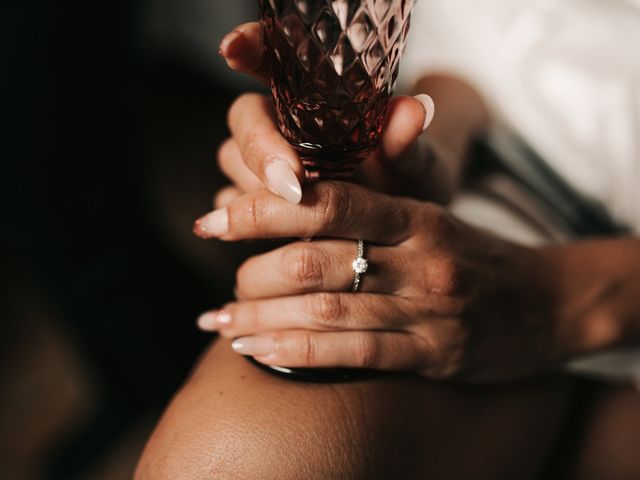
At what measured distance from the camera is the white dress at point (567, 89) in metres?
0.92

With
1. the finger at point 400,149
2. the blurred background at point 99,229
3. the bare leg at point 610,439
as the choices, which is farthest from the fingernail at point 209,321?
the blurred background at point 99,229

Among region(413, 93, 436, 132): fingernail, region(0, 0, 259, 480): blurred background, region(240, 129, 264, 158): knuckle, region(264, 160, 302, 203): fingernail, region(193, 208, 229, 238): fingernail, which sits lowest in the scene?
region(0, 0, 259, 480): blurred background

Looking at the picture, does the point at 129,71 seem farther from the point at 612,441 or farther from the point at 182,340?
the point at 612,441

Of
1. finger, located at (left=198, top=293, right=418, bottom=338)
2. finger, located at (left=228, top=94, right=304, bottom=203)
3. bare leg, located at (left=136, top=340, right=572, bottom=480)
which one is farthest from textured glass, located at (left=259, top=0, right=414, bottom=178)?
bare leg, located at (left=136, top=340, right=572, bottom=480)

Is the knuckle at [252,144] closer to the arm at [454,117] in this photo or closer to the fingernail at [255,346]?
the fingernail at [255,346]

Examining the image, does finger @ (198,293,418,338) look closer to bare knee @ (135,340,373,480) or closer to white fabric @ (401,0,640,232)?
bare knee @ (135,340,373,480)

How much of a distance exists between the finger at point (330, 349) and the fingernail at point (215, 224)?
113mm

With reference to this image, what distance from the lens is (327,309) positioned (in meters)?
0.59

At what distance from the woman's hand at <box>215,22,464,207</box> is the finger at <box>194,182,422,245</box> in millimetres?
20

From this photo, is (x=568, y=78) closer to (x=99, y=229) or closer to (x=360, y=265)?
(x=360, y=265)

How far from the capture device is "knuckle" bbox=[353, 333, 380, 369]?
60 cm

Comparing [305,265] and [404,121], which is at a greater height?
[404,121]

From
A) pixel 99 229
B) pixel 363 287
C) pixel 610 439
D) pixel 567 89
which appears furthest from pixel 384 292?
pixel 99 229

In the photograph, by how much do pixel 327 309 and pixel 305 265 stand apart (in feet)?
0.16
